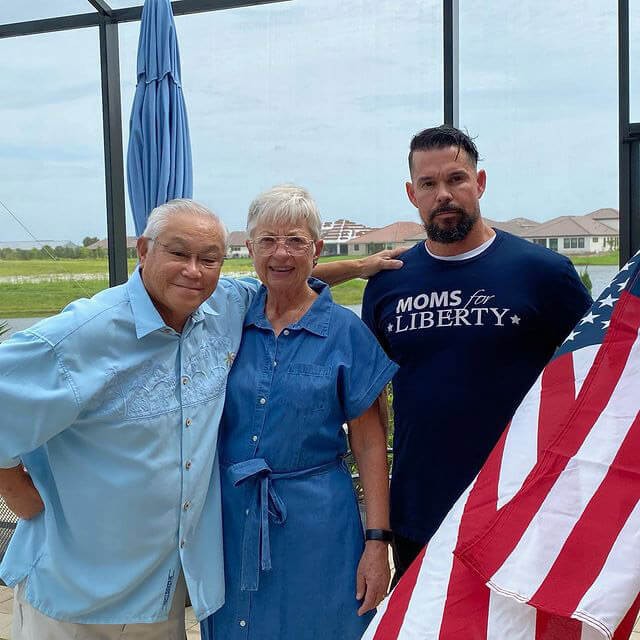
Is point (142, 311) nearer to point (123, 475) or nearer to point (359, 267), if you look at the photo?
point (123, 475)

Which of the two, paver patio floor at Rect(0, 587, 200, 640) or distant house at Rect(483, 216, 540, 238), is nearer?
paver patio floor at Rect(0, 587, 200, 640)

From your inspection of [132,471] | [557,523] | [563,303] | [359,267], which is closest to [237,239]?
[359,267]

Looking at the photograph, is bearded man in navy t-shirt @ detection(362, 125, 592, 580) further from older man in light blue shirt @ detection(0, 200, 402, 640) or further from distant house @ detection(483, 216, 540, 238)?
distant house @ detection(483, 216, 540, 238)

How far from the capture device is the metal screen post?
5.82 meters

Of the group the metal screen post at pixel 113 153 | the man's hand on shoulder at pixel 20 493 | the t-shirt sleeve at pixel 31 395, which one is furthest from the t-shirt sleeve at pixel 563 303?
the metal screen post at pixel 113 153

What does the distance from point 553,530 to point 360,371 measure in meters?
0.85

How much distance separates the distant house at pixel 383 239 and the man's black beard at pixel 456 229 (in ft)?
10.2

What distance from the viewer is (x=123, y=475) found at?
208cm

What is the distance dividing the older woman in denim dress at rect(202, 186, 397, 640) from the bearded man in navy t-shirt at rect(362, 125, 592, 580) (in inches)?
7.8

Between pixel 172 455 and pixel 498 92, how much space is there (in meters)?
3.86

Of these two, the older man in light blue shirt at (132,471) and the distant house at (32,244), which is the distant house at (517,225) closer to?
the distant house at (32,244)

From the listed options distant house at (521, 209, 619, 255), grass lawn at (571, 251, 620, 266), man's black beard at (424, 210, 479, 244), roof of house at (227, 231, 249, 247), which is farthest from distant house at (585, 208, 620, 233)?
man's black beard at (424, 210, 479, 244)

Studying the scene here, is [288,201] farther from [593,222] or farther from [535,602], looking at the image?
[593,222]

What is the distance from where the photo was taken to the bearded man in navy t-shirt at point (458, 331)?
2393 mm
